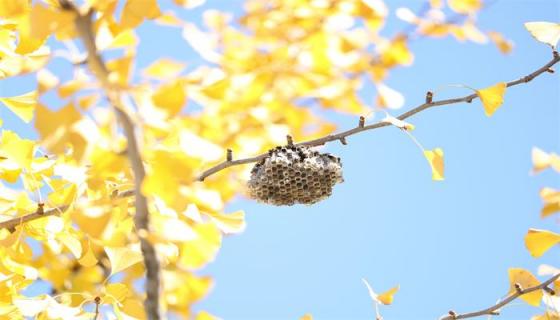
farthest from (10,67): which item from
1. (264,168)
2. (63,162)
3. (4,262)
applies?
(264,168)

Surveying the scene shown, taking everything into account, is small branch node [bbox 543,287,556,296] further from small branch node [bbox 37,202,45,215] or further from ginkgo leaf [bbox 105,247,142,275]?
small branch node [bbox 37,202,45,215]

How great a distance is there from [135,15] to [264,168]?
665mm

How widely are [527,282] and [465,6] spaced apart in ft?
1.92

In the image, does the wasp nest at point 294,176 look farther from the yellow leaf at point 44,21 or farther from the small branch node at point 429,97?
the yellow leaf at point 44,21

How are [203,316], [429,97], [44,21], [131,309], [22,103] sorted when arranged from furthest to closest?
[22,103] < [429,97] < [131,309] < [203,316] < [44,21]

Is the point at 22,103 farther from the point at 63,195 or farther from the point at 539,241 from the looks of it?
the point at 539,241

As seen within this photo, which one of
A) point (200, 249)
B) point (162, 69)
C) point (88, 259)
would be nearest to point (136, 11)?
point (162, 69)

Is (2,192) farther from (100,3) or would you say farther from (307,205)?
(100,3)

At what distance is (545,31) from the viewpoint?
1346 millimetres

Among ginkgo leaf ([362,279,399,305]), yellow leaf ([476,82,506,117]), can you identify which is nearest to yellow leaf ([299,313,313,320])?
ginkgo leaf ([362,279,399,305])

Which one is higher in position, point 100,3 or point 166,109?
point 100,3

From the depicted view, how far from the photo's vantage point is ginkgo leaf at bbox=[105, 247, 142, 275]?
1.24 meters

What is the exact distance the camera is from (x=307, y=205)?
59.4 inches

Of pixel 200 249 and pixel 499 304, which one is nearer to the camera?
pixel 200 249
